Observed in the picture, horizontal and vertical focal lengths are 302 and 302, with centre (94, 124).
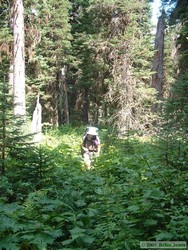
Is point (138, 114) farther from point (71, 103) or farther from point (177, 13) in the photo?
point (71, 103)

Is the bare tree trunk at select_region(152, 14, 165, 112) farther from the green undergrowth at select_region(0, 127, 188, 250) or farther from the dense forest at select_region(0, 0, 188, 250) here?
the green undergrowth at select_region(0, 127, 188, 250)

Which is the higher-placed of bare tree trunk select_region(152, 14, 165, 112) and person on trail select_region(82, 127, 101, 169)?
bare tree trunk select_region(152, 14, 165, 112)

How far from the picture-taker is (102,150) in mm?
10336

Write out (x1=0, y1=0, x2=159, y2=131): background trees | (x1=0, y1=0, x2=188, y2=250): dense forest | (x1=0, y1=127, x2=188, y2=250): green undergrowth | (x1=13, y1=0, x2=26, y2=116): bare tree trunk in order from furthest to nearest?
(x1=0, y1=0, x2=159, y2=131): background trees < (x1=13, y1=0, x2=26, y2=116): bare tree trunk < (x1=0, y1=0, x2=188, y2=250): dense forest < (x1=0, y1=127, x2=188, y2=250): green undergrowth

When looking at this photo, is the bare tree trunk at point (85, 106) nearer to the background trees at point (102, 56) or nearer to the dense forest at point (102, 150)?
the background trees at point (102, 56)

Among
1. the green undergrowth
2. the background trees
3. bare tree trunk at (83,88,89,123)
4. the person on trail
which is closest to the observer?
the green undergrowth

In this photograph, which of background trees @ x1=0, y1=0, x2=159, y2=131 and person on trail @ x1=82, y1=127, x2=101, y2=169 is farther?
background trees @ x1=0, y1=0, x2=159, y2=131

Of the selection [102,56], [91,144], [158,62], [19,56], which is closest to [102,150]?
[91,144]

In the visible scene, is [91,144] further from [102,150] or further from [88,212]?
[88,212]

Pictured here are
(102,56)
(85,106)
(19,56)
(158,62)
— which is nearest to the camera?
(19,56)

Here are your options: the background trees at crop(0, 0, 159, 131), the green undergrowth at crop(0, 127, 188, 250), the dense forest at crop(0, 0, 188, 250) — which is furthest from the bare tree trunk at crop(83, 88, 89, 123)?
the green undergrowth at crop(0, 127, 188, 250)

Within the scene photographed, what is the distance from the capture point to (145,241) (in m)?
3.16

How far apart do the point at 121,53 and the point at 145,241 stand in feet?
48.3

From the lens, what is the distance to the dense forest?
3.41 m
